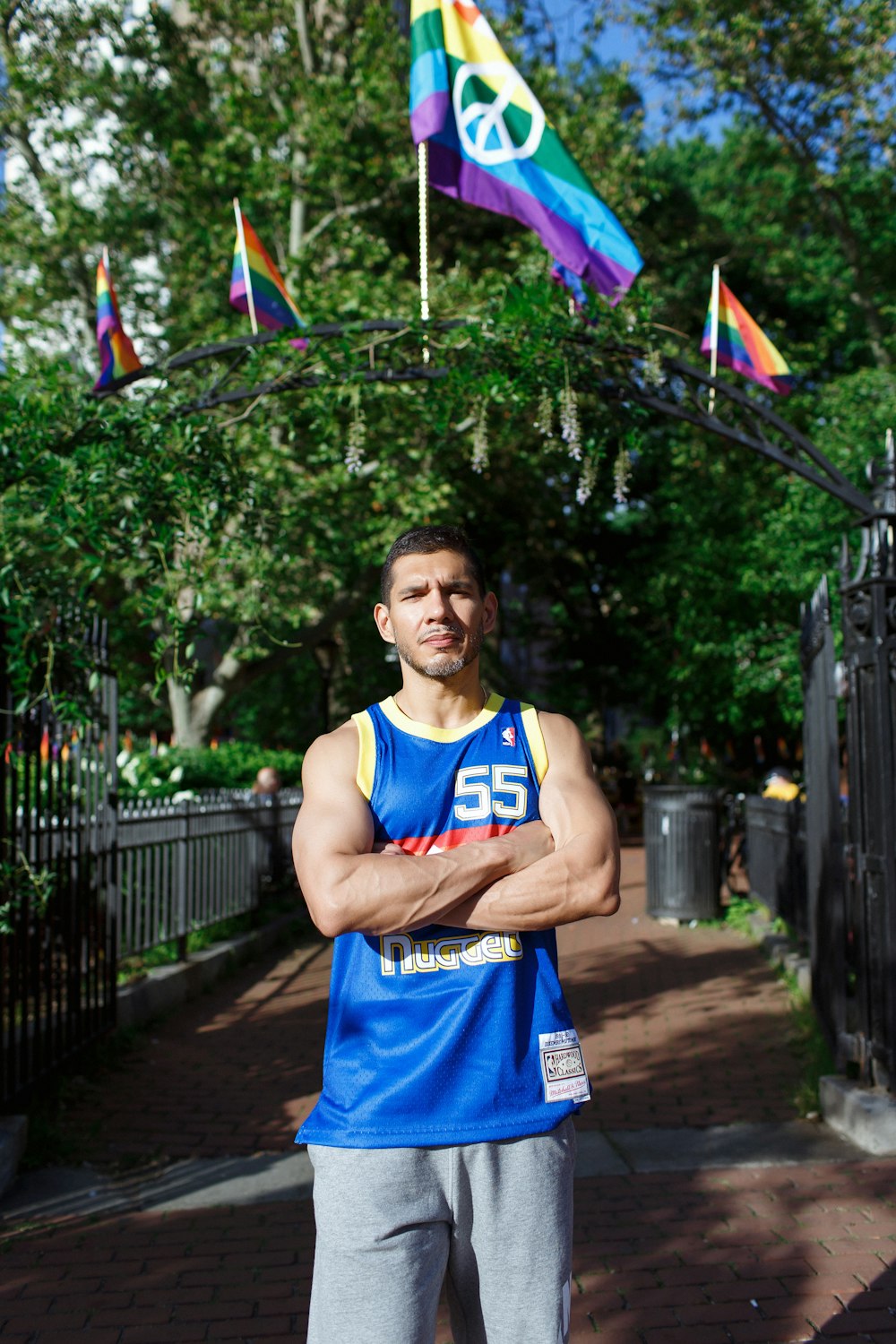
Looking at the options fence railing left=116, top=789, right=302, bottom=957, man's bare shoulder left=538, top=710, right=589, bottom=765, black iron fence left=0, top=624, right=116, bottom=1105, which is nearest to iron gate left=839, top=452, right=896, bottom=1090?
man's bare shoulder left=538, top=710, right=589, bottom=765

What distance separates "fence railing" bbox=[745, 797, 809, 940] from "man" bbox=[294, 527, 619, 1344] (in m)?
6.50

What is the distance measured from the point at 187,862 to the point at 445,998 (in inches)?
288

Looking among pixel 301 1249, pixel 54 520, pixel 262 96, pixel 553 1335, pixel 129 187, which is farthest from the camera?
pixel 129 187

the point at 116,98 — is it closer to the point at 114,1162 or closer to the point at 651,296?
the point at 651,296

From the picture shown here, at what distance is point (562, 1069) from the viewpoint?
2.14 m

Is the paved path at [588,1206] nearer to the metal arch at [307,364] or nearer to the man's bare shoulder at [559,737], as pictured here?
the man's bare shoulder at [559,737]

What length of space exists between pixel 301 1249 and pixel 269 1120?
1.61 m

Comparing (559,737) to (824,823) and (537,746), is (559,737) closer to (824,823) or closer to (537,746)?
(537,746)

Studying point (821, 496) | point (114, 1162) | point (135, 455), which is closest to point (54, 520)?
point (135, 455)

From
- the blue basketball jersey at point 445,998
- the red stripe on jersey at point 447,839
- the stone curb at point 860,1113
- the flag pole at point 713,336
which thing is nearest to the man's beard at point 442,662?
the blue basketball jersey at point 445,998

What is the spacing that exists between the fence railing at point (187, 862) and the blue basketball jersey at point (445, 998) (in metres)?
5.30

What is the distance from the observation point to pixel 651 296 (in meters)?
5.75

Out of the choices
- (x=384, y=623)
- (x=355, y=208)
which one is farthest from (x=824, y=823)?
(x=355, y=208)

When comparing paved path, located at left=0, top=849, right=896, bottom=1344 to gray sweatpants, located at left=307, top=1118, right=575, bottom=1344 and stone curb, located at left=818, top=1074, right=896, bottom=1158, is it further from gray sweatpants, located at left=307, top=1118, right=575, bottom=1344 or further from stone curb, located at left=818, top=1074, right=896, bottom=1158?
gray sweatpants, located at left=307, top=1118, right=575, bottom=1344
